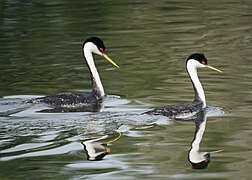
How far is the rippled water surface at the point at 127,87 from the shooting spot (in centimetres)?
1234

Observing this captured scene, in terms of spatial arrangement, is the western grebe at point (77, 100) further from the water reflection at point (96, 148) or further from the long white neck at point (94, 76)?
the water reflection at point (96, 148)

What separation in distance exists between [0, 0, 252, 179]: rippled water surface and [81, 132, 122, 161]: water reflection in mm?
15

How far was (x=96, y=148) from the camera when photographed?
13109 mm

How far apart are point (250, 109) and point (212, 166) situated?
11.3 ft

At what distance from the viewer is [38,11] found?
31.2m

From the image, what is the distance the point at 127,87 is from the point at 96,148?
485cm

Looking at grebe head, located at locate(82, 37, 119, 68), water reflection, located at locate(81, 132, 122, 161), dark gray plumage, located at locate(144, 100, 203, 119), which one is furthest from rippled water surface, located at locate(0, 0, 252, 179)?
grebe head, located at locate(82, 37, 119, 68)

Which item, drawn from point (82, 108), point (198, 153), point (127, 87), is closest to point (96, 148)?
point (198, 153)

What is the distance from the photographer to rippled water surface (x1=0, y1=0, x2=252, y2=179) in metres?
12.3

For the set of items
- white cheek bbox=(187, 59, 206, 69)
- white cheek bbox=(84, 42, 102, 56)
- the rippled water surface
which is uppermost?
white cheek bbox=(187, 59, 206, 69)

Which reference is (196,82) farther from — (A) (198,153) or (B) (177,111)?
(A) (198,153)

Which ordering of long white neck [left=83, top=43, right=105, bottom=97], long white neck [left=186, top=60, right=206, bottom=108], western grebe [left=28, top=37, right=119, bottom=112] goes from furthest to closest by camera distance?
1. long white neck [left=83, top=43, right=105, bottom=97]
2. western grebe [left=28, top=37, right=119, bottom=112]
3. long white neck [left=186, top=60, right=206, bottom=108]

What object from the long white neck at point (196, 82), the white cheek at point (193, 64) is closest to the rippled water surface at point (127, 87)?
the long white neck at point (196, 82)

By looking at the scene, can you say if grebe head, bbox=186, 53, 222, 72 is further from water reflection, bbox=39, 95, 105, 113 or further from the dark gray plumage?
water reflection, bbox=39, 95, 105, 113
